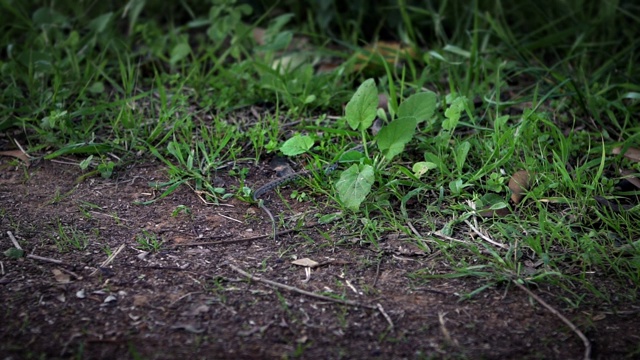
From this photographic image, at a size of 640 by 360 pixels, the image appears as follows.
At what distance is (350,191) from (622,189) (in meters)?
0.95

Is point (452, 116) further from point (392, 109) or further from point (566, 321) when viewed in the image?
point (566, 321)

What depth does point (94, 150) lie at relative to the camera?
2.68 metres

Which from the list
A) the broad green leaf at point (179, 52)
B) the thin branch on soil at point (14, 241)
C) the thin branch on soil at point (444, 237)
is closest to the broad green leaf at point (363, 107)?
the thin branch on soil at point (444, 237)

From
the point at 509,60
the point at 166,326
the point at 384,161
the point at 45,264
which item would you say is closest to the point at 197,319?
the point at 166,326

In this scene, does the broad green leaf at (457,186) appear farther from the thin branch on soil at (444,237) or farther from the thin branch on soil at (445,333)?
the thin branch on soil at (445,333)

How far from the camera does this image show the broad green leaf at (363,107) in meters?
2.52

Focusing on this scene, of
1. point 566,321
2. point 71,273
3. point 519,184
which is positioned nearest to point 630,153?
point 519,184

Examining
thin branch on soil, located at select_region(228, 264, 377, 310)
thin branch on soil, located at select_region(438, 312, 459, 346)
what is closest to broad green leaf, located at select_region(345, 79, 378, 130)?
thin branch on soil, located at select_region(228, 264, 377, 310)

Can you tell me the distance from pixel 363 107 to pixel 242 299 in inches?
35.3

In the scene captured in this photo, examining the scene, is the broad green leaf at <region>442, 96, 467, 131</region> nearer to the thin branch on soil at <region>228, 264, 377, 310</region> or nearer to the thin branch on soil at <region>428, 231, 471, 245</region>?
the thin branch on soil at <region>428, 231, 471, 245</region>

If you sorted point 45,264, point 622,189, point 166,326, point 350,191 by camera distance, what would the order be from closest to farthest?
point 166,326 < point 45,264 < point 350,191 < point 622,189

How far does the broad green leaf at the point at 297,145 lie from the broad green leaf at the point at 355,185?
0.22m

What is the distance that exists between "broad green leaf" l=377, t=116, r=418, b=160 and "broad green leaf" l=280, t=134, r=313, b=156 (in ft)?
0.84

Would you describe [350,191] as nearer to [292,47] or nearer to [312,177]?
[312,177]
